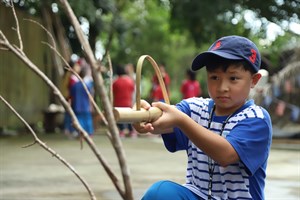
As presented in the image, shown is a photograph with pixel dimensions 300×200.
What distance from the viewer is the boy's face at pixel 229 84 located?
2246mm

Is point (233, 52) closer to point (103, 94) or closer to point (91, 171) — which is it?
point (103, 94)

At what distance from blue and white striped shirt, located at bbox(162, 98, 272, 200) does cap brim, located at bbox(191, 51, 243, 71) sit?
225mm

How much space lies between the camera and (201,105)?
2547mm

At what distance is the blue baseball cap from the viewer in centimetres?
224

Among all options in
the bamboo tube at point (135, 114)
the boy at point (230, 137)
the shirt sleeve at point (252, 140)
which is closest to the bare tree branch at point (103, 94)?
the bamboo tube at point (135, 114)

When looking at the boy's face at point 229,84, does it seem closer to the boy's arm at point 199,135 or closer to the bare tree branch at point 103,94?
the boy's arm at point 199,135

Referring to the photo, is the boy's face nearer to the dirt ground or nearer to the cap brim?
the cap brim

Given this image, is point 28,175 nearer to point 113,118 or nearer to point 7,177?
point 7,177

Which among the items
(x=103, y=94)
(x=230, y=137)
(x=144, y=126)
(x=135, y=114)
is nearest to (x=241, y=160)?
(x=230, y=137)

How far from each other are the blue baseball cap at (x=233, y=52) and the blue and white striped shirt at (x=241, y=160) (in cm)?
20

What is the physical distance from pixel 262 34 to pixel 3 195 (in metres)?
7.60

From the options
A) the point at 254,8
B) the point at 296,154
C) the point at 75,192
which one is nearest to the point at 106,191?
the point at 75,192

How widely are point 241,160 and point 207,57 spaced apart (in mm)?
401

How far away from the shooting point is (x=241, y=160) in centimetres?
220
